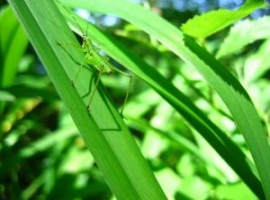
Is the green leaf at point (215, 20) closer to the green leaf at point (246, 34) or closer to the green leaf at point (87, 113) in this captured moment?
the green leaf at point (246, 34)

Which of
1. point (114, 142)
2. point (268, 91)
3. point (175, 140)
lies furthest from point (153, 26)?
point (268, 91)

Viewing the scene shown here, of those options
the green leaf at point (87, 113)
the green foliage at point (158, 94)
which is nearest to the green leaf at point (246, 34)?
the green foliage at point (158, 94)

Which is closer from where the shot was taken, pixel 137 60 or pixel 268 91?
pixel 137 60

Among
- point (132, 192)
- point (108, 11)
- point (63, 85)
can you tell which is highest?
point (108, 11)

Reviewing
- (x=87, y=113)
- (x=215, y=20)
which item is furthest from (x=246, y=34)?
(x=87, y=113)

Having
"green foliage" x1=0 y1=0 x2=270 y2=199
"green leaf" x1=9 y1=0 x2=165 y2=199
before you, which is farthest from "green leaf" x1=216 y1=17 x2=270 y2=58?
"green leaf" x1=9 y1=0 x2=165 y2=199

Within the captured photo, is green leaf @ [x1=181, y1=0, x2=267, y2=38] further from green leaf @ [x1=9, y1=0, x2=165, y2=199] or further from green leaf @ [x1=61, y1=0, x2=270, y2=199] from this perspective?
green leaf @ [x1=9, y1=0, x2=165, y2=199]

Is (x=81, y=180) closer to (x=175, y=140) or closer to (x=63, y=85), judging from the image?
(x=175, y=140)

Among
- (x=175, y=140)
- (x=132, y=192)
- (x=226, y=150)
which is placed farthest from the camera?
(x=175, y=140)
